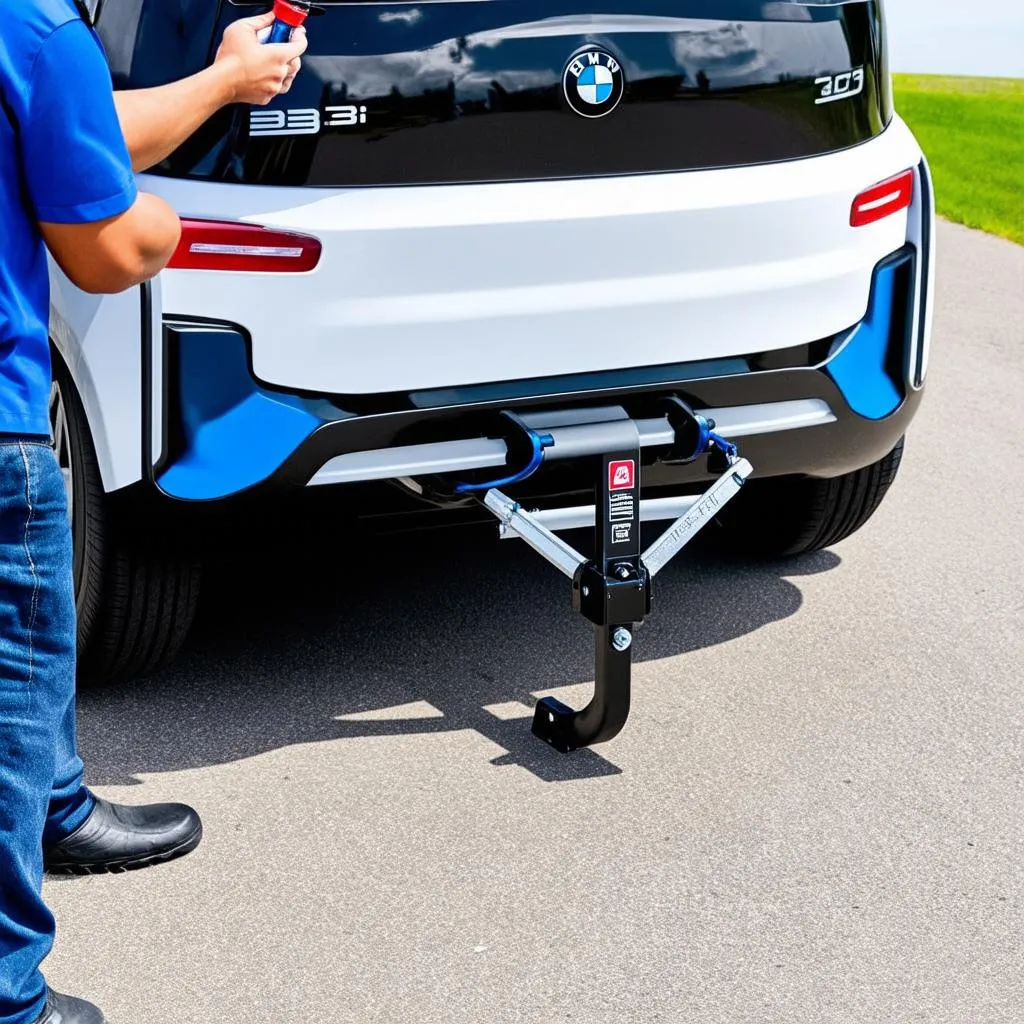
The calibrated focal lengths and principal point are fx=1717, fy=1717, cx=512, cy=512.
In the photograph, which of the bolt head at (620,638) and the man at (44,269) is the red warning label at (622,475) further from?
the man at (44,269)

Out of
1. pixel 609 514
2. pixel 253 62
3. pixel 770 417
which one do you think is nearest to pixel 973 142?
pixel 770 417

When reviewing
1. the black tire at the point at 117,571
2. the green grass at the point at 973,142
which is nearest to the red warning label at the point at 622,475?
the black tire at the point at 117,571

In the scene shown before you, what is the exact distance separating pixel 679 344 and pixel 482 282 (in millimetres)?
458

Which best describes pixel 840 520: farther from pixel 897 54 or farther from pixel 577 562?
pixel 897 54

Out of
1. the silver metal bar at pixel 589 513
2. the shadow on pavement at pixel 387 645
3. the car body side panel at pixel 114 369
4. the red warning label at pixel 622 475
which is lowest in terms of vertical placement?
the shadow on pavement at pixel 387 645

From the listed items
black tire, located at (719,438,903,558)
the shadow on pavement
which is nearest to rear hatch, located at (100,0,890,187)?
the shadow on pavement

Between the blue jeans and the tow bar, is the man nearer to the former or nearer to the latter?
the blue jeans

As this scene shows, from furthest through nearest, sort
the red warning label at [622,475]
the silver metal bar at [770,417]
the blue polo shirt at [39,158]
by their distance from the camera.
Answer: the silver metal bar at [770,417], the red warning label at [622,475], the blue polo shirt at [39,158]

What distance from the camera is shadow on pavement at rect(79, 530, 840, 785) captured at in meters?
3.63

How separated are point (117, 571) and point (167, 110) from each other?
1.18 m

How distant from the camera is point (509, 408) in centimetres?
338

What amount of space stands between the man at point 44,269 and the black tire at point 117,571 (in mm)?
656

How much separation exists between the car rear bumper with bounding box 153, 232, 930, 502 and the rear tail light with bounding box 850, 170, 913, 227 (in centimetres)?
11

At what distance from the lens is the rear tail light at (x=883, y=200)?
3.62 metres
